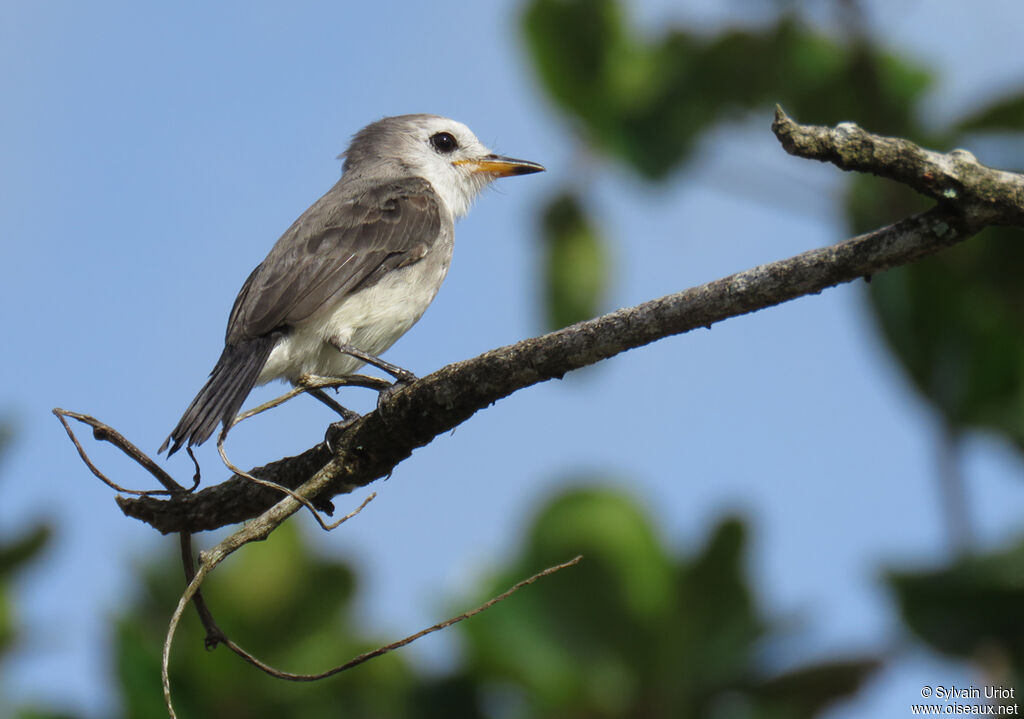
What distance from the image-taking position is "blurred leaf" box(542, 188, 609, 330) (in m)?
5.77

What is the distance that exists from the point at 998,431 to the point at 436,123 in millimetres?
3842

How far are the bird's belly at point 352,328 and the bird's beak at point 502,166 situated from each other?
1444mm

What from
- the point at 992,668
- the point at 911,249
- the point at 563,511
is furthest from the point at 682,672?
the point at 911,249

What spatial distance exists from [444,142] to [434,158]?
19 cm

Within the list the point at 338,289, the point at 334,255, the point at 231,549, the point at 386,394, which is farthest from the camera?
the point at 334,255

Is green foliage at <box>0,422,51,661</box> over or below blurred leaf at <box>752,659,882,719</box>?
over

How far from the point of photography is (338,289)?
522cm

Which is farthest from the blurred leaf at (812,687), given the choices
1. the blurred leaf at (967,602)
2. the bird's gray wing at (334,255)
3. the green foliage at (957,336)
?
the bird's gray wing at (334,255)

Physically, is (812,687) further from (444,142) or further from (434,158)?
(444,142)

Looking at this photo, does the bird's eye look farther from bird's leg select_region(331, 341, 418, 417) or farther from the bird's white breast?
bird's leg select_region(331, 341, 418, 417)

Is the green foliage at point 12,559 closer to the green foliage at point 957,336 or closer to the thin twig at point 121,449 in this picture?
the thin twig at point 121,449

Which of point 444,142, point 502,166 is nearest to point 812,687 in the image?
point 502,166

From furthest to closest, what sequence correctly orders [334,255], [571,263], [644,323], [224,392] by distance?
1. [571,263]
2. [334,255]
3. [224,392]
4. [644,323]

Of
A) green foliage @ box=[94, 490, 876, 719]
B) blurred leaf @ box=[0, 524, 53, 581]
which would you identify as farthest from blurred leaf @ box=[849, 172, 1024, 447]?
blurred leaf @ box=[0, 524, 53, 581]
